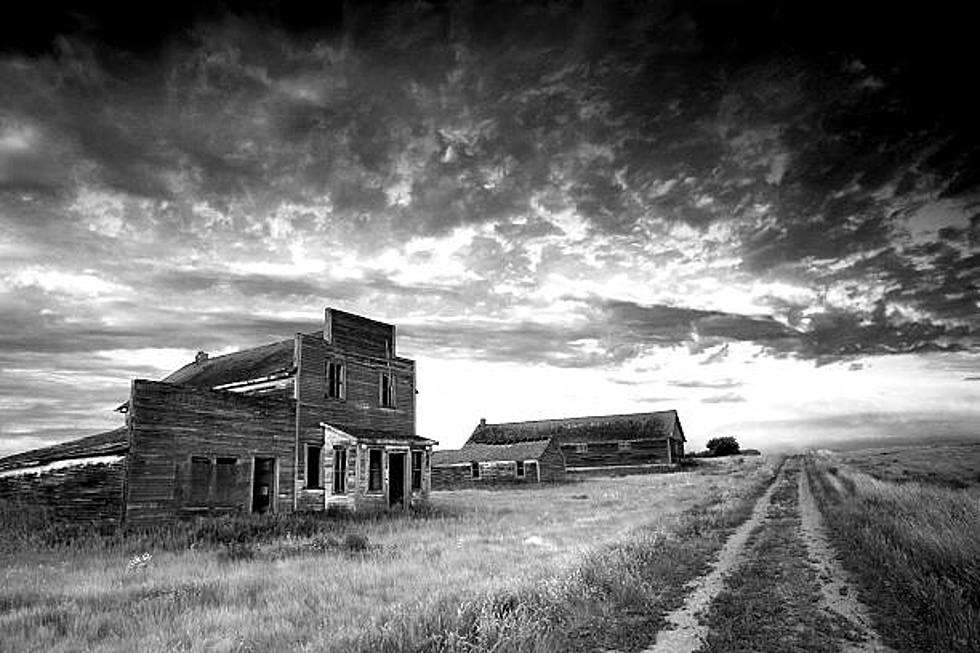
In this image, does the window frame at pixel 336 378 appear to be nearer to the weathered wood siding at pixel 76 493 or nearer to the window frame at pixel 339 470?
the window frame at pixel 339 470

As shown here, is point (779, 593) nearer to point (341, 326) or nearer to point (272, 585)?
point (272, 585)

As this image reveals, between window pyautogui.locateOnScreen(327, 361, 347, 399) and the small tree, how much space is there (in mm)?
91218

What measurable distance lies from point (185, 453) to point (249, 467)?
2549 millimetres

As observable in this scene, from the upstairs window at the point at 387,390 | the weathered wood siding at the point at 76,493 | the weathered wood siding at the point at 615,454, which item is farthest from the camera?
the weathered wood siding at the point at 615,454

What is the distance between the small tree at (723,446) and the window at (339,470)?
9141 cm

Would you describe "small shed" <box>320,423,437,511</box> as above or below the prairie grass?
above

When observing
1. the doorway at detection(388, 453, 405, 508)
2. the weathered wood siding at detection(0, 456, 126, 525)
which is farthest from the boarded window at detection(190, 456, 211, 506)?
the doorway at detection(388, 453, 405, 508)

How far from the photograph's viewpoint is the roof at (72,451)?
1946 centimetres

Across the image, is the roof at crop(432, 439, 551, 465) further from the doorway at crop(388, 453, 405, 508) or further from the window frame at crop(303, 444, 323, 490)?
the window frame at crop(303, 444, 323, 490)

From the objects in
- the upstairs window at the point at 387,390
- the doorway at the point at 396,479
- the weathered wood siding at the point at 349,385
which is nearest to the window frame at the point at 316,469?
the weathered wood siding at the point at 349,385

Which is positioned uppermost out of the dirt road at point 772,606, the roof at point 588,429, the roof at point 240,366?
the roof at point 240,366

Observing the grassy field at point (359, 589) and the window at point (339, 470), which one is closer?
the grassy field at point (359, 589)

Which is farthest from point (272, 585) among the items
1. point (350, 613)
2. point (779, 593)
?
point (779, 593)

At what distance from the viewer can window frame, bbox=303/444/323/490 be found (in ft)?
80.4
